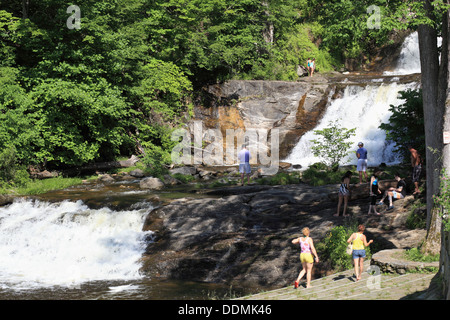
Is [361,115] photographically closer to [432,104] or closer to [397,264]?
[432,104]

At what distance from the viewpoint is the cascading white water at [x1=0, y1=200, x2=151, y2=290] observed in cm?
1336

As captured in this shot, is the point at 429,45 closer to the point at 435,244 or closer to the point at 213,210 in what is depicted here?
the point at 435,244

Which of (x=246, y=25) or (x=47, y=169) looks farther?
(x=246, y=25)

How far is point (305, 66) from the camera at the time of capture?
37.2 m

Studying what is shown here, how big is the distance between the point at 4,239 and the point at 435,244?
44.5 ft

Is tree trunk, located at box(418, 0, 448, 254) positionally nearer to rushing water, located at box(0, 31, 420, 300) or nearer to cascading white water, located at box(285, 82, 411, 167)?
rushing water, located at box(0, 31, 420, 300)

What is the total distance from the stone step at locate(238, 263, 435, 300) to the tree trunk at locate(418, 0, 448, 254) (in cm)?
143

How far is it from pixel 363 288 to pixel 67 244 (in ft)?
33.9

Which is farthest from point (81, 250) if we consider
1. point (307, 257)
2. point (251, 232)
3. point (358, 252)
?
point (358, 252)

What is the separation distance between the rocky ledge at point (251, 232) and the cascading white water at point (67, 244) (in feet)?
2.53

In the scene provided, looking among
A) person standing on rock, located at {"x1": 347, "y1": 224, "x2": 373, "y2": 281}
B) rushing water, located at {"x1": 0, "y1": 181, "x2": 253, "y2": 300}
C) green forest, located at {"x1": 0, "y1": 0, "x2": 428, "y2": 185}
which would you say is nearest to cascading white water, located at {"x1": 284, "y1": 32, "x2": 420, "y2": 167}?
green forest, located at {"x1": 0, "y1": 0, "x2": 428, "y2": 185}

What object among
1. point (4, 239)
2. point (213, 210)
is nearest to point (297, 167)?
point (213, 210)
